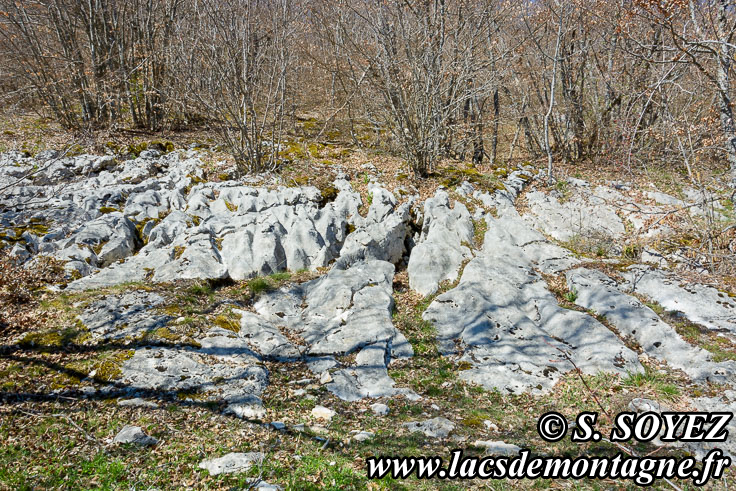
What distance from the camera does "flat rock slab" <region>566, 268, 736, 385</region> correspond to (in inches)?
187

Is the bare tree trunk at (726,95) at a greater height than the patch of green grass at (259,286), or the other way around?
the bare tree trunk at (726,95)

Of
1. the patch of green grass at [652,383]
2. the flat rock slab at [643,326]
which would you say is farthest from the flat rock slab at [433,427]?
the flat rock slab at [643,326]

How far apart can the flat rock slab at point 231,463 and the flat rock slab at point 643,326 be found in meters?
5.25

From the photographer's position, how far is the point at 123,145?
12.7m

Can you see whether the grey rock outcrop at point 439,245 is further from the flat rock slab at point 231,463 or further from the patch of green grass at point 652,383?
the flat rock slab at point 231,463

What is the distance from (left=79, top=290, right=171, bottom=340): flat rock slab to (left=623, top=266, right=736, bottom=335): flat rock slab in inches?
310

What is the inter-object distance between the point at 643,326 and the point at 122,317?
7699mm

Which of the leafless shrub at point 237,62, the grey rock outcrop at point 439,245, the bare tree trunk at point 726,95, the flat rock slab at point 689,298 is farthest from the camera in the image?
the leafless shrub at point 237,62

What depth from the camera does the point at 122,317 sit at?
557 centimetres

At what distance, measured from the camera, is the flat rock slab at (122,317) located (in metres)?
5.26

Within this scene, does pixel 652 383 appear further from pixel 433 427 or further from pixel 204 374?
pixel 204 374

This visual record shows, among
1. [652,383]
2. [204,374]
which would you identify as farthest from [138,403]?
[652,383]

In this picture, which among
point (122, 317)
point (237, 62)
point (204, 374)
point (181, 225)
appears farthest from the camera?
point (237, 62)

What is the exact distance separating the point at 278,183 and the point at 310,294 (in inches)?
180
